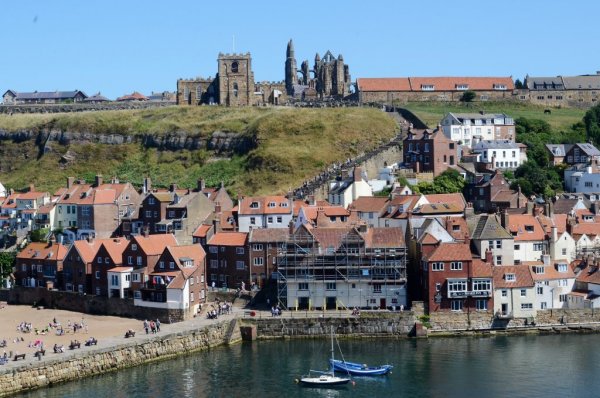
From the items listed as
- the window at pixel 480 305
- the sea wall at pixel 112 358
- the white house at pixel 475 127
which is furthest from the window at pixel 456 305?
the white house at pixel 475 127

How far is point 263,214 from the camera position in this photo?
79.5m

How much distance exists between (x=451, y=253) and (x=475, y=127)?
40240mm

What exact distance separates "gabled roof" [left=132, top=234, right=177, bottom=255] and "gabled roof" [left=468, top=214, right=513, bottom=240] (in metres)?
21.4

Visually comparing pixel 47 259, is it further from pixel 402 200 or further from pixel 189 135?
pixel 189 135

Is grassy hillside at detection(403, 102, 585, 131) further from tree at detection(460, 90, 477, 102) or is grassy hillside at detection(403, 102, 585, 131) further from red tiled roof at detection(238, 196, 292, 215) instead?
red tiled roof at detection(238, 196, 292, 215)

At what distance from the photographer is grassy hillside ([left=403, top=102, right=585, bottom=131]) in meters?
113

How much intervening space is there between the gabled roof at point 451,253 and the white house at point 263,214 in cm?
1702

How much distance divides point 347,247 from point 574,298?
1572cm

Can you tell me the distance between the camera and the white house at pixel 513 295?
65812 millimetres

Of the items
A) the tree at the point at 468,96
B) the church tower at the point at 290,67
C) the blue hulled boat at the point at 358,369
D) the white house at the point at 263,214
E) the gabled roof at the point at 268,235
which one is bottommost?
the blue hulled boat at the point at 358,369

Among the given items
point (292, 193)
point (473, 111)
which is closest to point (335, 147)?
point (292, 193)

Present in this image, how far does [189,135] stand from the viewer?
113500 mm

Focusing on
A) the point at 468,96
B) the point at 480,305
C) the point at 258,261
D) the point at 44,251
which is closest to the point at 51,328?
the point at 44,251

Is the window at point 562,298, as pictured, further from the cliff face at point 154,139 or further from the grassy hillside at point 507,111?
the cliff face at point 154,139
